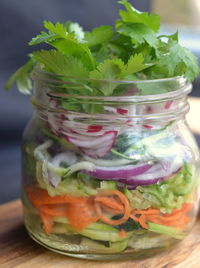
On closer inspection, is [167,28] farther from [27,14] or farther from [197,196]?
[197,196]

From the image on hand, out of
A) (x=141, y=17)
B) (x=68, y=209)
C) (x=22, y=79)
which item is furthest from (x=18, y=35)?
(x=68, y=209)

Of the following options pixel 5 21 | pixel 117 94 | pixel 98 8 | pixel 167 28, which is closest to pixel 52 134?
pixel 117 94

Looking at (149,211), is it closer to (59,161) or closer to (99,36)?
(59,161)

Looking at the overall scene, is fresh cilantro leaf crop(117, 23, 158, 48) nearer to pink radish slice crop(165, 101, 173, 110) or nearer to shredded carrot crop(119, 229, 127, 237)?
pink radish slice crop(165, 101, 173, 110)

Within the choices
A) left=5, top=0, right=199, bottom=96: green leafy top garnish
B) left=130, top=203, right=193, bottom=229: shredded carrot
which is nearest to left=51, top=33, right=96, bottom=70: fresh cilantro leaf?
left=5, top=0, right=199, bottom=96: green leafy top garnish

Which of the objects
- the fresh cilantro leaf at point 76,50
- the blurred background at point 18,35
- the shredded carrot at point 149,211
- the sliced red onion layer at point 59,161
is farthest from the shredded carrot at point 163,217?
the blurred background at point 18,35

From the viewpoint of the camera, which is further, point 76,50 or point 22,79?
point 22,79
